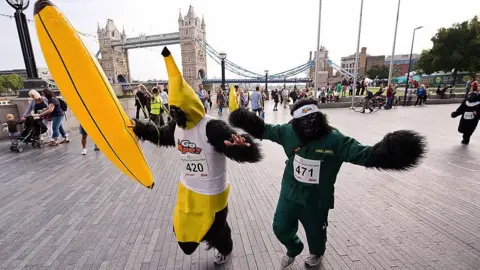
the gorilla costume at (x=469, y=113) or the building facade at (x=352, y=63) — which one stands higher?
the building facade at (x=352, y=63)

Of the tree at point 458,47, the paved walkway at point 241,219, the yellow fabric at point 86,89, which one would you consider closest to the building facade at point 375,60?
the tree at point 458,47

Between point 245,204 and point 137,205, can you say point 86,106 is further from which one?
point 245,204

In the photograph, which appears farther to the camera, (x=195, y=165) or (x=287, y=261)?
(x=287, y=261)

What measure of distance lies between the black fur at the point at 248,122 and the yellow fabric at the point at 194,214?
2.12ft

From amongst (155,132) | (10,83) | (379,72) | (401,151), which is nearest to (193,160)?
(155,132)

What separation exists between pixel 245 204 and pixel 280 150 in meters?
3.25

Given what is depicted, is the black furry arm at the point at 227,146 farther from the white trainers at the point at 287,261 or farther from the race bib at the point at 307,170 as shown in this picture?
the white trainers at the point at 287,261

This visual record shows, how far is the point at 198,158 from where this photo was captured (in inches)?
80.5

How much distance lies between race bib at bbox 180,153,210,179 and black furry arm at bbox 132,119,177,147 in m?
0.39

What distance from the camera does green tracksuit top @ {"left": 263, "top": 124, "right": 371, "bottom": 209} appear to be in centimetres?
191

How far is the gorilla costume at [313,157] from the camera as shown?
5.58 ft

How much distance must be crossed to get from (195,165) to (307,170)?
3.02ft

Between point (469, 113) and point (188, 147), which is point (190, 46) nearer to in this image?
point (469, 113)

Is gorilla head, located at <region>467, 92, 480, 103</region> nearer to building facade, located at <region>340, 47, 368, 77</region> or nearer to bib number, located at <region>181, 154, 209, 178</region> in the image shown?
bib number, located at <region>181, 154, 209, 178</region>
